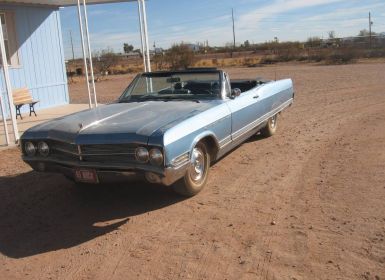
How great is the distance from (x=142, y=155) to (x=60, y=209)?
1.39 meters

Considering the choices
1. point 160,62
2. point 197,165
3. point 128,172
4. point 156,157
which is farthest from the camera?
point 160,62

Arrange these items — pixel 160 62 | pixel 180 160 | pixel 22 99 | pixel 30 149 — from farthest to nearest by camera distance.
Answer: pixel 160 62
pixel 22 99
pixel 30 149
pixel 180 160

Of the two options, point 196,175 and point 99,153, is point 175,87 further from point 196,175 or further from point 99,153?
point 99,153

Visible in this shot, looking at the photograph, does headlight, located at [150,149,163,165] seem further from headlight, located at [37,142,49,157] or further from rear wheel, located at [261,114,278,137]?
rear wheel, located at [261,114,278,137]

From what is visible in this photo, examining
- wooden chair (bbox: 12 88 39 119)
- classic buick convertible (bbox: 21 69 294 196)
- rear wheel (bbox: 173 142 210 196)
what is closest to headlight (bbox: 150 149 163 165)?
classic buick convertible (bbox: 21 69 294 196)

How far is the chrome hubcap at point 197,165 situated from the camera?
5.39 metres

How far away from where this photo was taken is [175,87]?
6.75 m

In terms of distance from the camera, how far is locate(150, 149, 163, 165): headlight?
4.58m

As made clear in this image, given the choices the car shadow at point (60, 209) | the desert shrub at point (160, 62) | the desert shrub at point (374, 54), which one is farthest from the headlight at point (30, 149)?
the desert shrub at point (160, 62)

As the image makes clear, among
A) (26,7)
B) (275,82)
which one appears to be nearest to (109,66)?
(26,7)

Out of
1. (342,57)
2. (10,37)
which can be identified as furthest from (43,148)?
(342,57)

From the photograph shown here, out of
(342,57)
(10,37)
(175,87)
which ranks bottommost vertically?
(175,87)

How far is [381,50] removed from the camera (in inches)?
1588

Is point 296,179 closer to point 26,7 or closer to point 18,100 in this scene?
point 18,100
